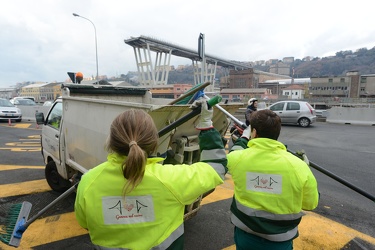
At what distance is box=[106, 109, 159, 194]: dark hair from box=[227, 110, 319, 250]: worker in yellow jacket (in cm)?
94

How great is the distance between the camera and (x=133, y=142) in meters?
1.38

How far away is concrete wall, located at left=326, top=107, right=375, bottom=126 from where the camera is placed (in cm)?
1675

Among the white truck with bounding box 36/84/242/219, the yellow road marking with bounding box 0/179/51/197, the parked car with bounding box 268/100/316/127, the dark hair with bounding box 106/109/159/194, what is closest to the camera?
the dark hair with bounding box 106/109/159/194

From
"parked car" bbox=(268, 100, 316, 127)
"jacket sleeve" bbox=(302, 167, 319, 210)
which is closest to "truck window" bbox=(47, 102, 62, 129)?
"jacket sleeve" bbox=(302, 167, 319, 210)

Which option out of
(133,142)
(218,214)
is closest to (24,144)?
(218,214)

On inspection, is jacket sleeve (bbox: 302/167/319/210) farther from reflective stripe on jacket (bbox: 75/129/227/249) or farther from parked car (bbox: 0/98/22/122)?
parked car (bbox: 0/98/22/122)

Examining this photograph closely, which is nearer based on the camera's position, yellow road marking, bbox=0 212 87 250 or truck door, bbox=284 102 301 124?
yellow road marking, bbox=0 212 87 250

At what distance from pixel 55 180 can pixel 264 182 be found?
442 cm

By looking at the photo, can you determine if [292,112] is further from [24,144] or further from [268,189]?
[268,189]

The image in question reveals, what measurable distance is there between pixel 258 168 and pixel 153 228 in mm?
966

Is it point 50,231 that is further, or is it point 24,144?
point 24,144

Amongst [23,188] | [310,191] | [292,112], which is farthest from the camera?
A: [292,112]

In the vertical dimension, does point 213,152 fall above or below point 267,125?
below

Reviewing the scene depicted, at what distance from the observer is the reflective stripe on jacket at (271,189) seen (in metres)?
1.92
